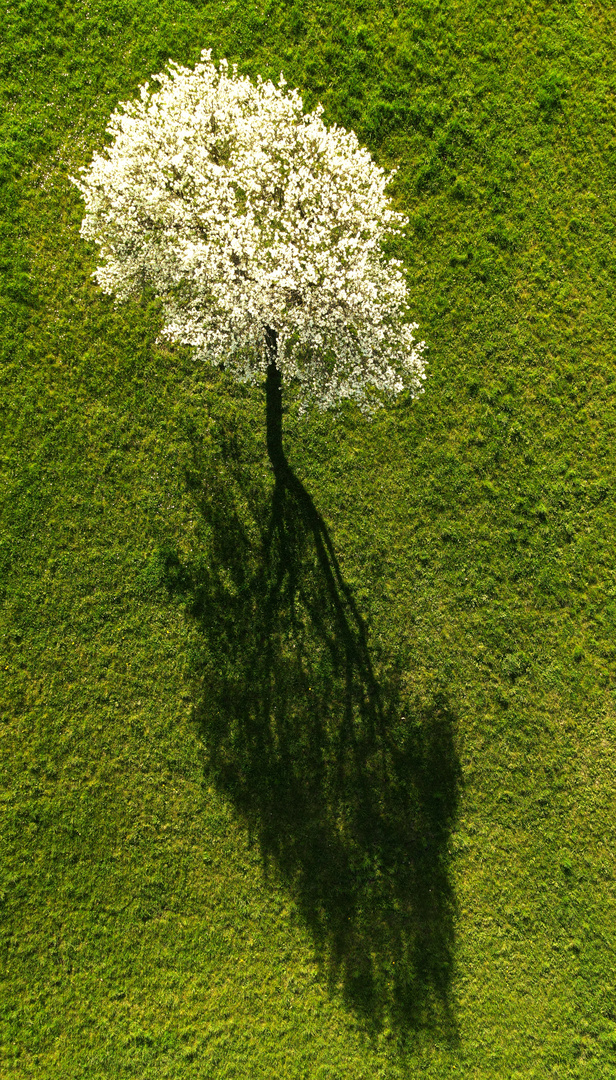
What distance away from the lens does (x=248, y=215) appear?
1120 centimetres

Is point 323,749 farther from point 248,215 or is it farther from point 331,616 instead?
point 248,215

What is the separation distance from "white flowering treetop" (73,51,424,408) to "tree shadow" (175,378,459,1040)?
478 centimetres

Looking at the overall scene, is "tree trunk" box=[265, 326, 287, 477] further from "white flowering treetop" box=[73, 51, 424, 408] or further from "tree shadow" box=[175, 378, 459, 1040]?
"white flowering treetop" box=[73, 51, 424, 408]

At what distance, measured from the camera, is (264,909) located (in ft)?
50.3

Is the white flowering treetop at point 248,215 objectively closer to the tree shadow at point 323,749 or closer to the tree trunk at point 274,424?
the tree trunk at point 274,424

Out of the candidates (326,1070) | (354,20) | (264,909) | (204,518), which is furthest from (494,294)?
(326,1070)

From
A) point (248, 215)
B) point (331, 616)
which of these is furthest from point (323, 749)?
point (248, 215)

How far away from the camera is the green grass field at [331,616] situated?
15328 millimetres

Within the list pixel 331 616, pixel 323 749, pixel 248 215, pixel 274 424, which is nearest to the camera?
pixel 248 215

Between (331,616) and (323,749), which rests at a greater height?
(331,616)

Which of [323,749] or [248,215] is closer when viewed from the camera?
[248,215]

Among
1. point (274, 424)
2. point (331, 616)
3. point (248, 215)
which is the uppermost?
point (248, 215)

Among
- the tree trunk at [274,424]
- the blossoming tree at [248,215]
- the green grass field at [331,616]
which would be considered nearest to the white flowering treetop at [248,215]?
the blossoming tree at [248,215]

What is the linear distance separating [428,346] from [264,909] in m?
15.1
